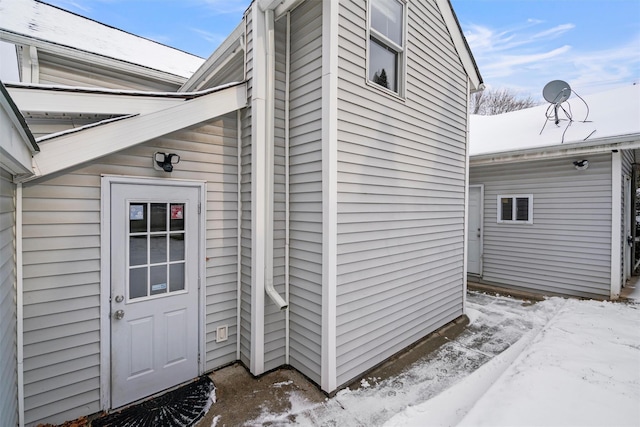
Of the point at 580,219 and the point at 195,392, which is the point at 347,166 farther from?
the point at 580,219

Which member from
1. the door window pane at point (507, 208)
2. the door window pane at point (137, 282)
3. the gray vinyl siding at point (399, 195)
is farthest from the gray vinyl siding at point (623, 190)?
the door window pane at point (137, 282)

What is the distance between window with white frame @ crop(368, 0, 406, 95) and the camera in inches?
131

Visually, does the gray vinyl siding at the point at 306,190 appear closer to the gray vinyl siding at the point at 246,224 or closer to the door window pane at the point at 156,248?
the gray vinyl siding at the point at 246,224

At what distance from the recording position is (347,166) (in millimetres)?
2992

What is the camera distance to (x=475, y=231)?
7066 millimetres

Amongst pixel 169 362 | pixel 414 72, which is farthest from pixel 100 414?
pixel 414 72

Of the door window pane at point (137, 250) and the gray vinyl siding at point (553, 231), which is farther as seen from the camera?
the gray vinyl siding at point (553, 231)

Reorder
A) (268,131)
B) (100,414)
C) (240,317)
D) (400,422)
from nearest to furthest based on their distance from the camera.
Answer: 1. (400,422)
2. (100,414)
3. (268,131)
4. (240,317)

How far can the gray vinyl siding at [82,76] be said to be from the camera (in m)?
4.44

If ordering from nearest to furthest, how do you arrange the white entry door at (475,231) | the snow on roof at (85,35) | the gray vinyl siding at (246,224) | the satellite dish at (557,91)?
1. the gray vinyl siding at (246,224)
2. the snow on roof at (85,35)
3. the satellite dish at (557,91)
4. the white entry door at (475,231)

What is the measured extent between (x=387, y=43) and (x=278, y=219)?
2402mm

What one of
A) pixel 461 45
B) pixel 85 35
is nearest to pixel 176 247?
pixel 85 35

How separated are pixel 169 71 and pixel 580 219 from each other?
26.9 feet

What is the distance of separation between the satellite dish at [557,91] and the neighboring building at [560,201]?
0.52 m
